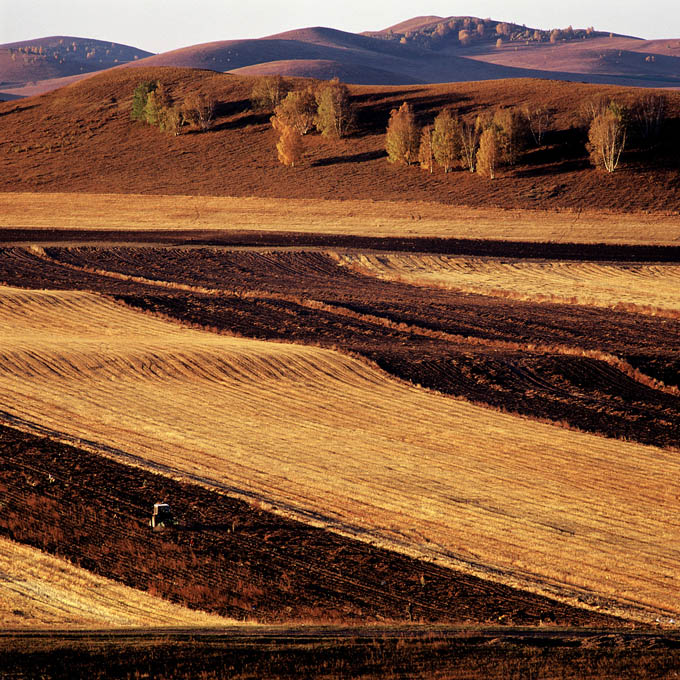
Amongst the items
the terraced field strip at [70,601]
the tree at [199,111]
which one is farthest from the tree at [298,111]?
the terraced field strip at [70,601]

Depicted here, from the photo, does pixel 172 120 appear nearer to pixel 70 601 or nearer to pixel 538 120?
pixel 538 120

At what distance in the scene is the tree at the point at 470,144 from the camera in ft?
234

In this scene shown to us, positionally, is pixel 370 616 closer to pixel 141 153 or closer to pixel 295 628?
pixel 295 628

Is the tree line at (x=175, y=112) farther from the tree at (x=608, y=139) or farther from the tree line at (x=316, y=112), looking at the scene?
the tree at (x=608, y=139)

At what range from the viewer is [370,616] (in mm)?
13242

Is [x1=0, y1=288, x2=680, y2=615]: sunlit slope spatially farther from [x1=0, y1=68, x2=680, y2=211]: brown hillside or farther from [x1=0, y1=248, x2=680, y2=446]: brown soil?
[x1=0, y1=68, x2=680, y2=211]: brown hillside

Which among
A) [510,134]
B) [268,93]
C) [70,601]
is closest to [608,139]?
[510,134]

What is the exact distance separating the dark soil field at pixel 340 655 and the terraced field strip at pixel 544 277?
91.0 ft

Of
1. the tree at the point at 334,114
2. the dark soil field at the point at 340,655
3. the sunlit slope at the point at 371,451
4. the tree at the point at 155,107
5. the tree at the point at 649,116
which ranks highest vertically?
the tree at the point at 155,107

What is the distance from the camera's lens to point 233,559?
1523cm

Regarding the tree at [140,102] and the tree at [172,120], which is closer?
the tree at [172,120]

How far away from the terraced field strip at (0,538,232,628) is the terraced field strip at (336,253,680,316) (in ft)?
92.6

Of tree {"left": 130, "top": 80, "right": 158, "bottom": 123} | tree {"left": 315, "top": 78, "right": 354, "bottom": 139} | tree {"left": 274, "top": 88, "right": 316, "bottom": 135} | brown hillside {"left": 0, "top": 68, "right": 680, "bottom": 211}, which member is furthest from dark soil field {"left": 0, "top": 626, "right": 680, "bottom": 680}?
tree {"left": 130, "top": 80, "right": 158, "bottom": 123}

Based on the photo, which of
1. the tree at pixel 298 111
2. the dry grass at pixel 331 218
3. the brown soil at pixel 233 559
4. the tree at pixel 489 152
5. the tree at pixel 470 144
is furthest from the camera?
the tree at pixel 298 111
